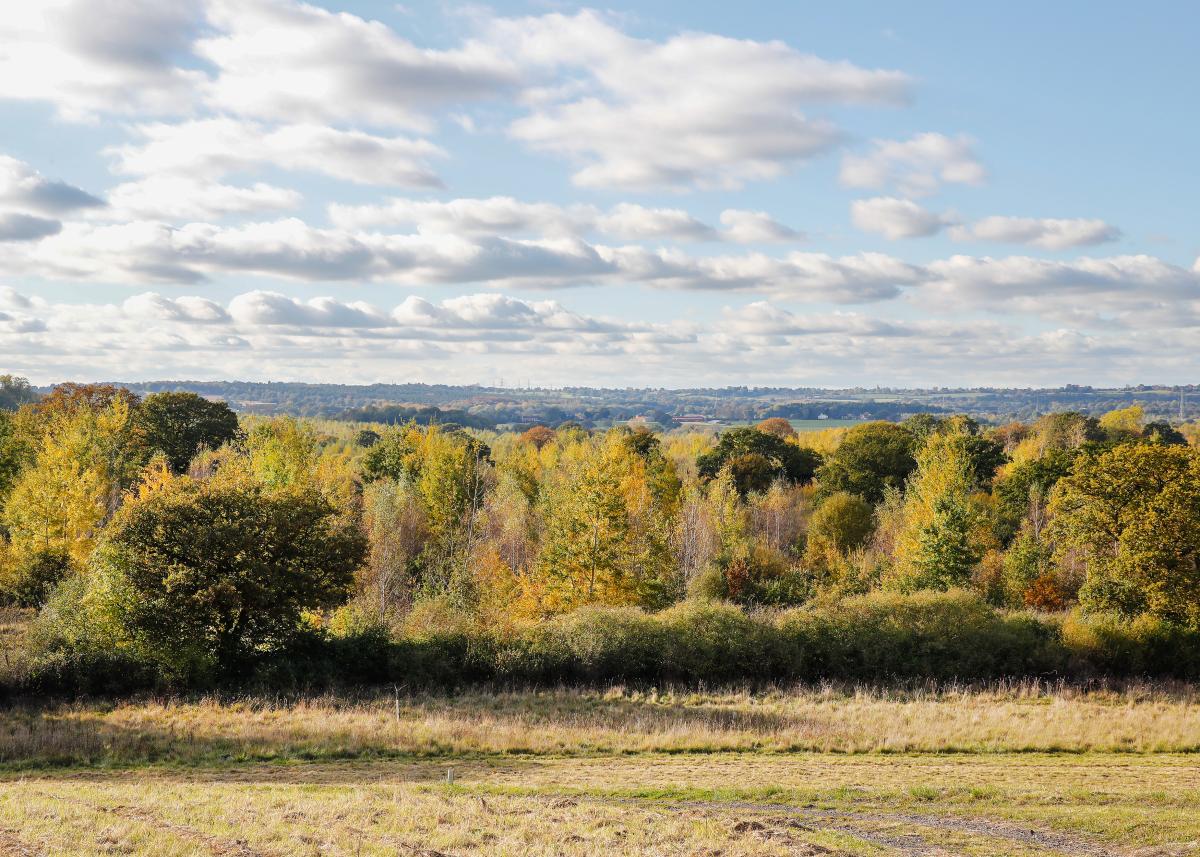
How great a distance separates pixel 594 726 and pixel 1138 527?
2477 cm

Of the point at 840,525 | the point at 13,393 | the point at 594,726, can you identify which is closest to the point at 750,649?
the point at 594,726

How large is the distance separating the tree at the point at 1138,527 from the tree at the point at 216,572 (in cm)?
3172

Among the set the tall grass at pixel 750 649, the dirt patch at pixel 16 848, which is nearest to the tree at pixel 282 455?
the tall grass at pixel 750 649

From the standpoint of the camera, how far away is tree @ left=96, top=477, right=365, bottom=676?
111 ft

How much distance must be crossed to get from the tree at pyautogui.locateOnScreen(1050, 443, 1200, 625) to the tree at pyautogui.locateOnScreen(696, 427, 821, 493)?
43.9 m

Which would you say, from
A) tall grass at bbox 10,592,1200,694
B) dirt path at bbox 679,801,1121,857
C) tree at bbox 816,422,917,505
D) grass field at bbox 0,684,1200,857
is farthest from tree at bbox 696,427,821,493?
Answer: dirt path at bbox 679,801,1121,857

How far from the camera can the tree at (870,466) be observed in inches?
3108

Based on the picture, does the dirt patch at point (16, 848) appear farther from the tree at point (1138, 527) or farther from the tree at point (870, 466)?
the tree at point (870, 466)

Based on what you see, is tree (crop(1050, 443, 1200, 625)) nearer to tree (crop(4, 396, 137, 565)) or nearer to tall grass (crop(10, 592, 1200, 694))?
tall grass (crop(10, 592, 1200, 694))

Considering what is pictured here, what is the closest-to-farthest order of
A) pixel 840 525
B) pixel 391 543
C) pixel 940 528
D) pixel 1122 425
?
pixel 940 528 < pixel 391 543 < pixel 840 525 < pixel 1122 425

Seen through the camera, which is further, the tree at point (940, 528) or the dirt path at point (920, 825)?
the tree at point (940, 528)

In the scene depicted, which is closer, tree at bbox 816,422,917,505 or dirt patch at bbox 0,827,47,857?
dirt patch at bbox 0,827,47,857

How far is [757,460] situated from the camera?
279ft

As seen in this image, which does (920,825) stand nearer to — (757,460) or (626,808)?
(626,808)
